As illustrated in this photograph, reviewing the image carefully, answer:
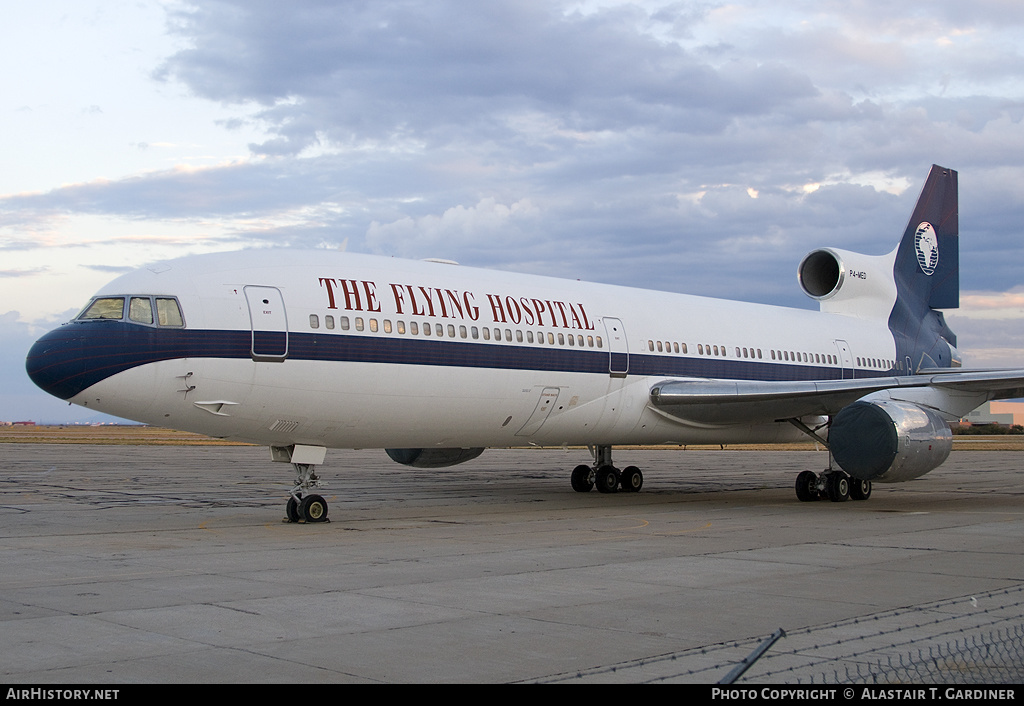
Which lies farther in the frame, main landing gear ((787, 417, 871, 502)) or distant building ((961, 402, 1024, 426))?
distant building ((961, 402, 1024, 426))

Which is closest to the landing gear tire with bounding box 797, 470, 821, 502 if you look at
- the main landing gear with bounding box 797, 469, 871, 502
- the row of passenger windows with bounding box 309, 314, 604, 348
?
the main landing gear with bounding box 797, 469, 871, 502

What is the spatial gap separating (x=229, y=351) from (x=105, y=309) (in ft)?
5.63

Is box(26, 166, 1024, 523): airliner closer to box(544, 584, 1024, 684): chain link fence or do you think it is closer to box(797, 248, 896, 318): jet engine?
box(797, 248, 896, 318): jet engine

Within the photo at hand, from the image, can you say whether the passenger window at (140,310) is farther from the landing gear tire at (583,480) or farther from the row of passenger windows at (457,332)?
the landing gear tire at (583,480)

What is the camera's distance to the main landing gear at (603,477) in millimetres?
21422

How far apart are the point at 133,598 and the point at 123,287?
6044 millimetres

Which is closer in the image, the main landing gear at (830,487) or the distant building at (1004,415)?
the main landing gear at (830,487)

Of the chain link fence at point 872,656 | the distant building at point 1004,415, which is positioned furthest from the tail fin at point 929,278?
the distant building at point 1004,415

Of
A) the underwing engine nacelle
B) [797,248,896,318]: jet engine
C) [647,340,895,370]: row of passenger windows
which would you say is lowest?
the underwing engine nacelle

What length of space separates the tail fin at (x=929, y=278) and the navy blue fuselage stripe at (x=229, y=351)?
12013mm

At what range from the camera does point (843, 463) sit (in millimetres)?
16781

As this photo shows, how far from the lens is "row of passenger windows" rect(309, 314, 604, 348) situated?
13.9 meters

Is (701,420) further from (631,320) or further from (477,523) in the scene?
(477,523)
